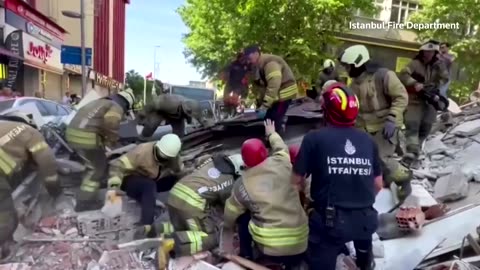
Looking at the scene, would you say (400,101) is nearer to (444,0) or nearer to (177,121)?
(177,121)

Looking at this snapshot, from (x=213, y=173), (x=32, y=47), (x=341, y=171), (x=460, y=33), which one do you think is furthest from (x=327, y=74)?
(x=32, y=47)

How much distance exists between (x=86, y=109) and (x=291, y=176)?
8.00 feet

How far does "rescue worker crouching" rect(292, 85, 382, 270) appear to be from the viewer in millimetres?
2943

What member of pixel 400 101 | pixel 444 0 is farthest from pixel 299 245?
pixel 444 0

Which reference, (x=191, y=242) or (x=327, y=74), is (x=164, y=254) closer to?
(x=191, y=242)

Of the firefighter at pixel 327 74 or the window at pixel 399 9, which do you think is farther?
the window at pixel 399 9

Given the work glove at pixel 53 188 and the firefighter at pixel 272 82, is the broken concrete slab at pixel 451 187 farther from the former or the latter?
the work glove at pixel 53 188

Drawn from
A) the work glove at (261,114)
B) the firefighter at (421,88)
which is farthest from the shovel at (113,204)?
the firefighter at (421,88)

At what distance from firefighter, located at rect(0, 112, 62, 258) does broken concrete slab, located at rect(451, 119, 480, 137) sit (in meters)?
5.31

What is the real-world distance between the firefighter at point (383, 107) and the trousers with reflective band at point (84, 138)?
7.83 feet

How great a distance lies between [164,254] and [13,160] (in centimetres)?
130

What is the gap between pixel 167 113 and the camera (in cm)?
598

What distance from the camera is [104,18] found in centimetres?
2866

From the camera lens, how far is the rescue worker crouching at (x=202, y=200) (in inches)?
150
